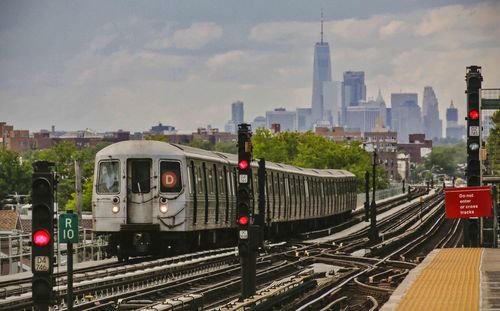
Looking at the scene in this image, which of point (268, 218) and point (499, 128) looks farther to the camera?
point (499, 128)

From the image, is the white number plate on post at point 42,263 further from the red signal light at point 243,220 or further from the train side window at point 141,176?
the train side window at point 141,176

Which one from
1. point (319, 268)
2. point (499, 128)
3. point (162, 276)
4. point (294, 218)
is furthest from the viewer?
point (499, 128)

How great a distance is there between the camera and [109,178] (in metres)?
36.8

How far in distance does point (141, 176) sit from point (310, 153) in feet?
412

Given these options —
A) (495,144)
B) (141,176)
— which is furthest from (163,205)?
(495,144)

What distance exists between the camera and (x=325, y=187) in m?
70.9

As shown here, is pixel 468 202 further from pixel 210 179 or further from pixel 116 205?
pixel 116 205

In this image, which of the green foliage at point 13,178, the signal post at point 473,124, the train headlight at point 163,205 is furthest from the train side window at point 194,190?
the green foliage at point 13,178

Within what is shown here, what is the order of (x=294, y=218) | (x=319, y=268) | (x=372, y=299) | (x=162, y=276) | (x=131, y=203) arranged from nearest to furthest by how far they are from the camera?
(x=372, y=299), (x=162, y=276), (x=131, y=203), (x=319, y=268), (x=294, y=218)

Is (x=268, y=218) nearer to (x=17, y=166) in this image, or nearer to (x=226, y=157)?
(x=226, y=157)

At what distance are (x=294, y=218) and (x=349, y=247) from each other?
7470 millimetres

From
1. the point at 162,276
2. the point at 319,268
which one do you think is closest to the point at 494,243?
the point at 319,268

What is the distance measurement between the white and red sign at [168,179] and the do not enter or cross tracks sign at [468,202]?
27.7ft

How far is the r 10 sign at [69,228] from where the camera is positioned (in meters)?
20.8
